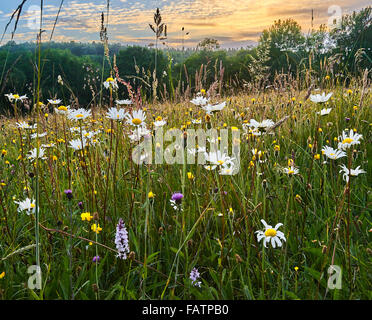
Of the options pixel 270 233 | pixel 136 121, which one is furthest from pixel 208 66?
pixel 270 233

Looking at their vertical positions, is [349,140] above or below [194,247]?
above

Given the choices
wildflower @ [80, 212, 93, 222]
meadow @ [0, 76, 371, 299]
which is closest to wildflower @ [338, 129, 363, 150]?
meadow @ [0, 76, 371, 299]

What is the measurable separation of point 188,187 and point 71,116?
Answer: 835 mm

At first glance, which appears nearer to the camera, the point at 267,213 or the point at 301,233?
the point at 301,233

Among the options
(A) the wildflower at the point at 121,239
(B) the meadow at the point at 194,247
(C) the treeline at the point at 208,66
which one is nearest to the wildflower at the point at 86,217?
(B) the meadow at the point at 194,247

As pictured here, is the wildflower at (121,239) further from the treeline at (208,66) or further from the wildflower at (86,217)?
the treeline at (208,66)

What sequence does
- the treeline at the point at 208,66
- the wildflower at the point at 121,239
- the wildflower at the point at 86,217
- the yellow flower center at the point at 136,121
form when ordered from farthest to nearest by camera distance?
the treeline at the point at 208,66 → the yellow flower center at the point at 136,121 → the wildflower at the point at 86,217 → the wildflower at the point at 121,239

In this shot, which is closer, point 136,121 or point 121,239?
point 121,239

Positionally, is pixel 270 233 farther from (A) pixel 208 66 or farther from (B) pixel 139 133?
(A) pixel 208 66

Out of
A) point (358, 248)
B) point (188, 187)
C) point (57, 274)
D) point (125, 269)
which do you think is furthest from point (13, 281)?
point (358, 248)

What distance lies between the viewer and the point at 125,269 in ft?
4.22

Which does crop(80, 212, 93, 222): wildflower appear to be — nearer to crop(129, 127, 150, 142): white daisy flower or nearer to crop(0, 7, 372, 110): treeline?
crop(129, 127, 150, 142): white daisy flower

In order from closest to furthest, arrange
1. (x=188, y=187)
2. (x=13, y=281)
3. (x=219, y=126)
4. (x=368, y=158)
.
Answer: (x=13, y=281), (x=188, y=187), (x=368, y=158), (x=219, y=126)
